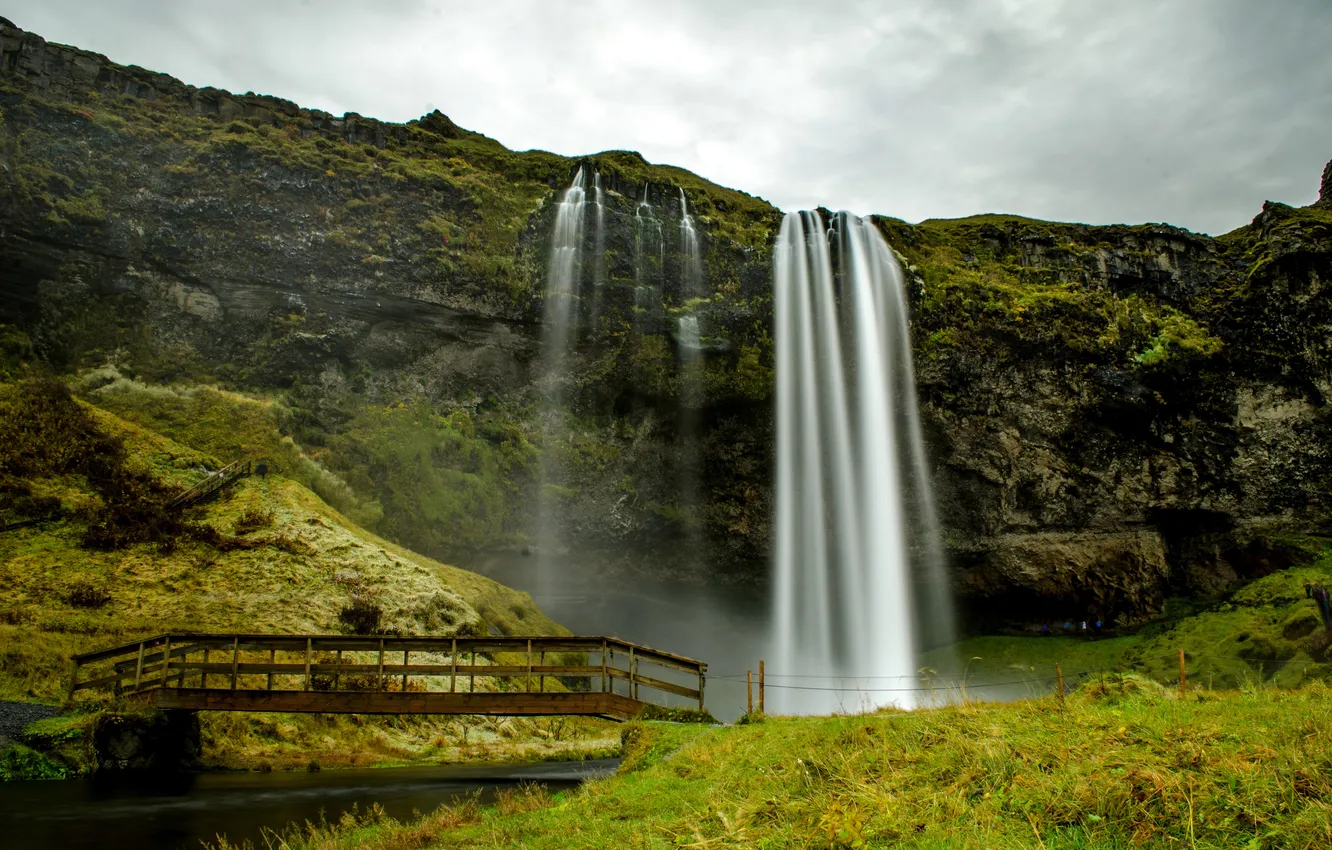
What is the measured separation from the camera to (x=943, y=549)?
44031 mm

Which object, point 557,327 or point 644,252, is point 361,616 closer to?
point 557,327

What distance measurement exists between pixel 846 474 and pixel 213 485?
98.9 feet

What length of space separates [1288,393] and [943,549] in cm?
1966

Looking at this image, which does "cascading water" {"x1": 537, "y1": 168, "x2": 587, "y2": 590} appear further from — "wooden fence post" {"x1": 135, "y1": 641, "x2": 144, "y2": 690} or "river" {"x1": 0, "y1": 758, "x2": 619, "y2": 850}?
"wooden fence post" {"x1": 135, "y1": 641, "x2": 144, "y2": 690}

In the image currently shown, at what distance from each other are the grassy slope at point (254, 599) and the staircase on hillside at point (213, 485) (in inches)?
20.2

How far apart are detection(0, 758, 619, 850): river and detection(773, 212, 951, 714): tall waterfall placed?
25.3 metres

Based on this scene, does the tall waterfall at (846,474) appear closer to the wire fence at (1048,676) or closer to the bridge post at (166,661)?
the wire fence at (1048,676)

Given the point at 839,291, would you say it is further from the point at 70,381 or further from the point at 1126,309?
the point at 70,381

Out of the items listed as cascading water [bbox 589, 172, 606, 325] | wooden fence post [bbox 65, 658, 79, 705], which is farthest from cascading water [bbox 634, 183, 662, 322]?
wooden fence post [bbox 65, 658, 79, 705]

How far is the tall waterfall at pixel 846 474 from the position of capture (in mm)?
42031

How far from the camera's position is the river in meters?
11.4

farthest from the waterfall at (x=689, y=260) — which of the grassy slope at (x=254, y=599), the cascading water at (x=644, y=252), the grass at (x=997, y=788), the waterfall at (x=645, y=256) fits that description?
the grass at (x=997, y=788)

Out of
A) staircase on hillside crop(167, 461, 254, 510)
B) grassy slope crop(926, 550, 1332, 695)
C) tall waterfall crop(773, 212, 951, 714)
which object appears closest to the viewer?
staircase on hillside crop(167, 461, 254, 510)

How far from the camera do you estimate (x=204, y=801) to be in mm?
14359
